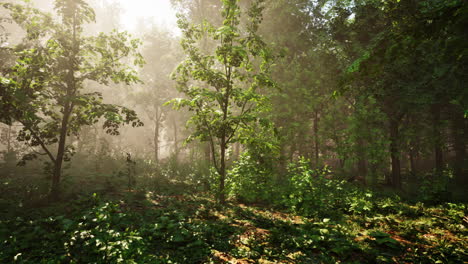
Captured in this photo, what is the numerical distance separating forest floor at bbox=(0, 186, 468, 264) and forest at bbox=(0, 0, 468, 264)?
0.12ft

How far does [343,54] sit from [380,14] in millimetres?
2485

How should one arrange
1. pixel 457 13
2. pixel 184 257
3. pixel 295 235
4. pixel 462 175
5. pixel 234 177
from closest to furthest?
pixel 457 13 < pixel 184 257 < pixel 295 235 < pixel 234 177 < pixel 462 175

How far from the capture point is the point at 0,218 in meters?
6.33

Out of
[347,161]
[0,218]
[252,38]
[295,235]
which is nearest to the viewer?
[295,235]

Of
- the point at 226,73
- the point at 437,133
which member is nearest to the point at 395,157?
the point at 437,133

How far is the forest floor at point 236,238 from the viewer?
4082 mm

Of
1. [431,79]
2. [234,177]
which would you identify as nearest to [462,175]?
[431,79]

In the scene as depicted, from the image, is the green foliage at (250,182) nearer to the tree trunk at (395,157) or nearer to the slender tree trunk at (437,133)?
the tree trunk at (395,157)

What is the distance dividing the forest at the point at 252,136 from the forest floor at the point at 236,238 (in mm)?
37

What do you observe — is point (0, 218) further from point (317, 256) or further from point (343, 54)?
point (343, 54)

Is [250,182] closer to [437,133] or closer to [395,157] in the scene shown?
[395,157]

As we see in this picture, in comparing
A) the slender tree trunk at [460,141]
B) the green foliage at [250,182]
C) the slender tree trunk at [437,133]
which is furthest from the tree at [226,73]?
the slender tree trunk at [460,141]

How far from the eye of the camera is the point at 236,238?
510cm

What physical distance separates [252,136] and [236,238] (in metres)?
4.77
